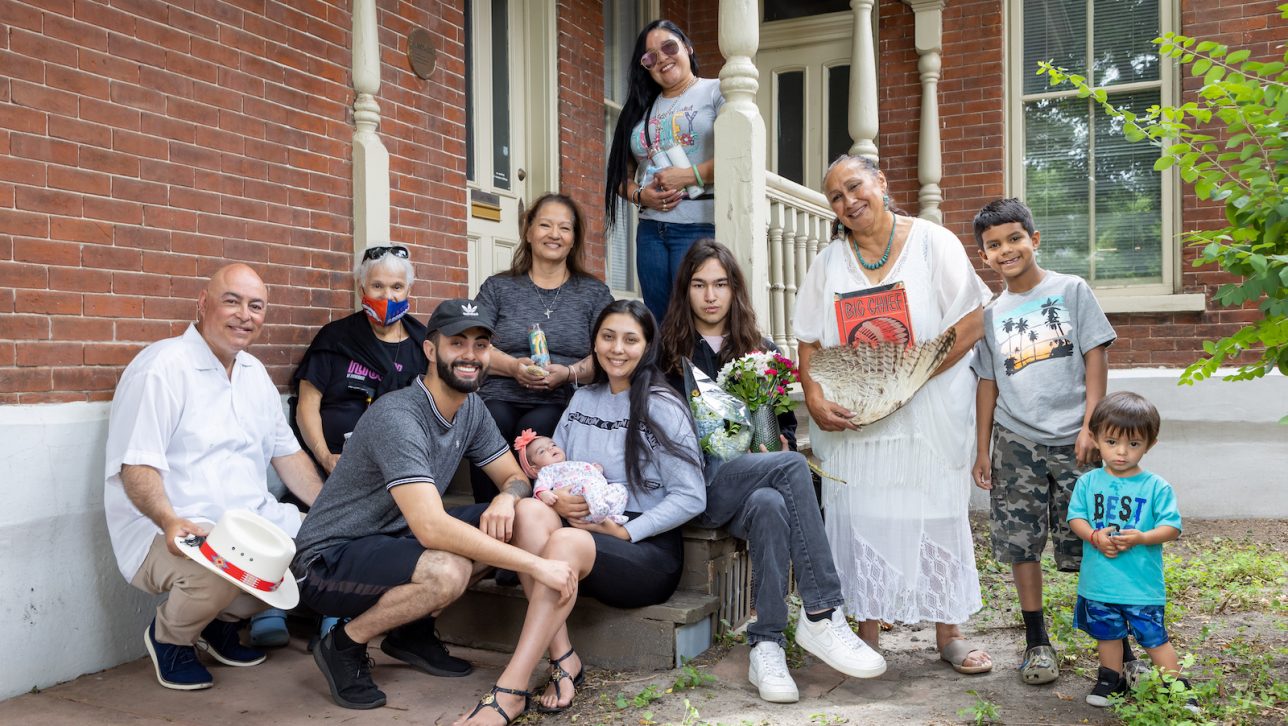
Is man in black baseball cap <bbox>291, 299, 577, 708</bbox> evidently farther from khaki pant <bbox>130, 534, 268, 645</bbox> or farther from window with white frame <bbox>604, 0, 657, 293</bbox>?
window with white frame <bbox>604, 0, 657, 293</bbox>

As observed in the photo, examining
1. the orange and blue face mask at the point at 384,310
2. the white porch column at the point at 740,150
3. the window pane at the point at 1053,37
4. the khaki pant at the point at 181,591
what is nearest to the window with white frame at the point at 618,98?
the white porch column at the point at 740,150

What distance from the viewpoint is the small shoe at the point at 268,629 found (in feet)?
12.4

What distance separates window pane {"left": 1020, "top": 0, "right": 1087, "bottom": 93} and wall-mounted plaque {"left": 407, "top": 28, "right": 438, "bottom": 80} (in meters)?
4.58

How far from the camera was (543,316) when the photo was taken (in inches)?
167

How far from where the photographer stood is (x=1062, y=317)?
3.34 meters

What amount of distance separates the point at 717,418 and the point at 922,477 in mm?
718

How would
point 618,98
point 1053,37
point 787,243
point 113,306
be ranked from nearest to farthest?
point 113,306 < point 787,243 < point 618,98 < point 1053,37

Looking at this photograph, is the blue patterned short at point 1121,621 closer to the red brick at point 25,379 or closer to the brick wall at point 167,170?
the brick wall at point 167,170

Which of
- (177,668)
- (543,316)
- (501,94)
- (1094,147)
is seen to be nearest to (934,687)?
(543,316)

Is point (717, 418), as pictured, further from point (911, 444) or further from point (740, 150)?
point (740, 150)

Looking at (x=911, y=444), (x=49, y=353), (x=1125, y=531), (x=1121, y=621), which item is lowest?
(x=1121, y=621)

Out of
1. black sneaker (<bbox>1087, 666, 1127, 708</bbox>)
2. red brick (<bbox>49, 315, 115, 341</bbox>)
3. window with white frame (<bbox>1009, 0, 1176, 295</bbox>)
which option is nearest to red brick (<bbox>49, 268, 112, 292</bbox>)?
red brick (<bbox>49, 315, 115, 341</bbox>)

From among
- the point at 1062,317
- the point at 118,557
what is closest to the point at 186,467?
the point at 118,557

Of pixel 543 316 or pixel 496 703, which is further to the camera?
pixel 543 316
